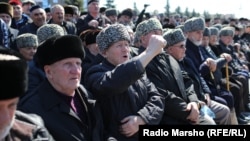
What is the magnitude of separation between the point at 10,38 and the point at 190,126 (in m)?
3.67

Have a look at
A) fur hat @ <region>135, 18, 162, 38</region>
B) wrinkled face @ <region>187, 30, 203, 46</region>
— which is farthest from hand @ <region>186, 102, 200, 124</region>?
wrinkled face @ <region>187, 30, 203, 46</region>

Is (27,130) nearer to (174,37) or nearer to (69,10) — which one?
(174,37)

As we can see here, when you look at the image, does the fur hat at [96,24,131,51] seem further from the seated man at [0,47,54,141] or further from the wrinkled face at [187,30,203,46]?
the wrinkled face at [187,30,203,46]

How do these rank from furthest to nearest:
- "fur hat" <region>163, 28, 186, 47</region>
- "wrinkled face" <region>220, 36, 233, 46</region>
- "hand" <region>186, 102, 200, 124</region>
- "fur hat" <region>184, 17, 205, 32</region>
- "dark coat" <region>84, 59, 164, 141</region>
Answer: "wrinkled face" <region>220, 36, 233, 46</region>
"fur hat" <region>184, 17, 205, 32</region>
"fur hat" <region>163, 28, 186, 47</region>
"hand" <region>186, 102, 200, 124</region>
"dark coat" <region>84, 59, 164, 141</region>

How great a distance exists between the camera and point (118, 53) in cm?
383

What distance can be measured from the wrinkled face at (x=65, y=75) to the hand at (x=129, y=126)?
2.07 feet

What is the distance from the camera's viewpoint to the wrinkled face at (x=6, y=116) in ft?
6.88

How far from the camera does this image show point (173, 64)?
4.62 meters

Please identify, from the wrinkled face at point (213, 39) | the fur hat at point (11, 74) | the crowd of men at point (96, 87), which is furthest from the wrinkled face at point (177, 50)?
the wrinkled face at point (213, 39)

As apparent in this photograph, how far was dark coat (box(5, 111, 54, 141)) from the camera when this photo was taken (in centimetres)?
229

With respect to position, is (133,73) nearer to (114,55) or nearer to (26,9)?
(114,55)

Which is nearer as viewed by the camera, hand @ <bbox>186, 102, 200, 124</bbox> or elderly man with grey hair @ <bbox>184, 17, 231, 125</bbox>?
hand @ <bbox>186, 102, 200, 124</bbox>

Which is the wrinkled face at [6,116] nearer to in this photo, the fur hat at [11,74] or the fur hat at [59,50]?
the fur hat at [11,74]

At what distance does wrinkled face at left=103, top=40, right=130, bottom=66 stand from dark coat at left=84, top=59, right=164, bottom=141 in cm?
6
